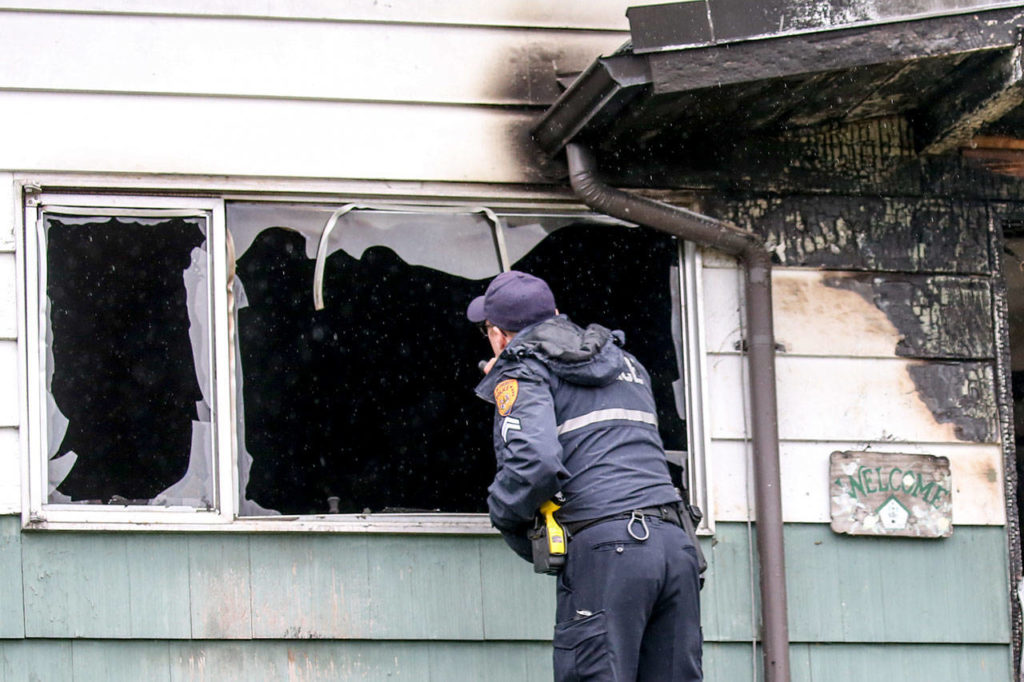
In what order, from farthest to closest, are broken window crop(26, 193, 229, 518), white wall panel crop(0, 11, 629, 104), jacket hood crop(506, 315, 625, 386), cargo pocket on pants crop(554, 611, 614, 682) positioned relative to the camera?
white wall panel crop(0, 11, 629, 104), broken window crop(26, 193, 229, 518), jacket hood crop(506, 315, 625, 386), cargo pocket on pants crop(554, 611, 614, 682)

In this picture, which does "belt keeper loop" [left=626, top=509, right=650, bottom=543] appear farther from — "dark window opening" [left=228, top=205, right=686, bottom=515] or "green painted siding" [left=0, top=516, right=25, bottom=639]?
"green painted siding" [left=0, top=516, right=25, bottom=639]

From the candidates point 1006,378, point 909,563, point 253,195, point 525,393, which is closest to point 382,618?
point 525,393

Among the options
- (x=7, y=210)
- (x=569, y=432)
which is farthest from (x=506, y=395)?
(x=7, y=210)

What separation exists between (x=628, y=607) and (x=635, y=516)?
29cm

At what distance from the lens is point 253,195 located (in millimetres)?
5297

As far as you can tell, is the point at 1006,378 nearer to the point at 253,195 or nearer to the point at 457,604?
the point at 457,604

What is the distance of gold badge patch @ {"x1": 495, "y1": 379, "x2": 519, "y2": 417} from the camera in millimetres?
4445

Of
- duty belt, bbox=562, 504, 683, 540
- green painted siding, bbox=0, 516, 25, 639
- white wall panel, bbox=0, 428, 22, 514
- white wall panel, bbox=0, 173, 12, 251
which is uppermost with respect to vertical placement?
white wall panel, bbox=0, 173, 12, 251

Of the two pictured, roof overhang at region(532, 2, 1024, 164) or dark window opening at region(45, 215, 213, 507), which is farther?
dark window opening at region(45, 215, 213, 507)

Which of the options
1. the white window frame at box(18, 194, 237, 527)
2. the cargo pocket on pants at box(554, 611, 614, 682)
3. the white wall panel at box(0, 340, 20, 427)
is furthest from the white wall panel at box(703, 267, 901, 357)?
the white wall panel at box(0, 340, 20, 427)

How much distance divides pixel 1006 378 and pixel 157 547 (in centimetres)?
340

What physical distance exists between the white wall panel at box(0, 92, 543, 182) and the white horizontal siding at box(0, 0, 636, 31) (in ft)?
1.12

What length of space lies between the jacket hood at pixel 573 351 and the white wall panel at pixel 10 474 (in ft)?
5.98

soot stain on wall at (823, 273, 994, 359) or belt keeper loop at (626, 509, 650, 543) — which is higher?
soot stain on wall at (823, 273, 994, 359)
